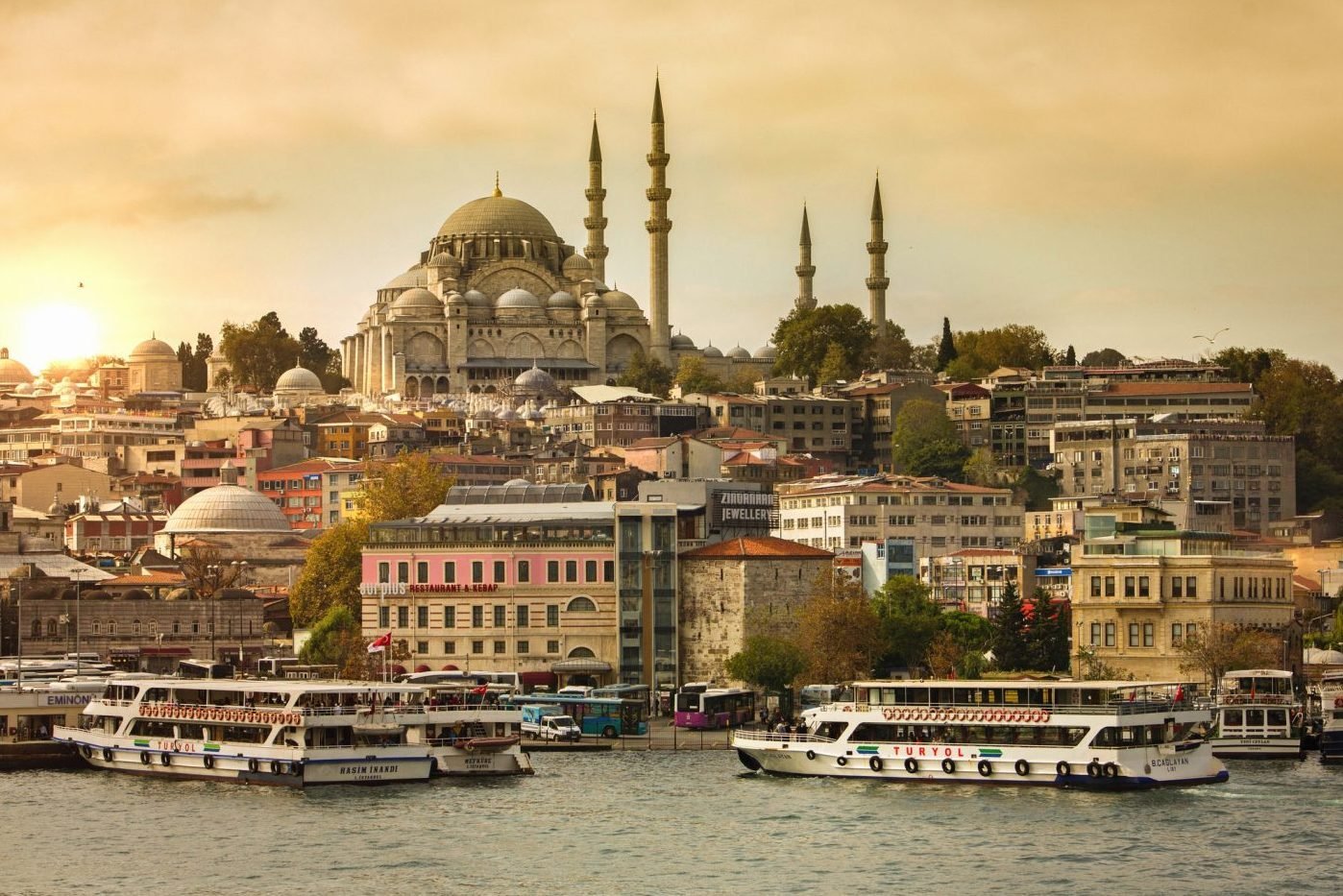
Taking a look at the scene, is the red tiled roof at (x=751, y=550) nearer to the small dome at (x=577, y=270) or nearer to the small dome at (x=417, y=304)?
the small dome at (x=417, y=304)

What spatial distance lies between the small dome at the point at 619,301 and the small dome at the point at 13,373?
43885 millimetres

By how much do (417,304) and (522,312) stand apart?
19.2ft

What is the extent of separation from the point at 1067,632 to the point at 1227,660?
8.39m

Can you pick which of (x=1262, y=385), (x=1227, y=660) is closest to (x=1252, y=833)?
(x=1227, y=660)

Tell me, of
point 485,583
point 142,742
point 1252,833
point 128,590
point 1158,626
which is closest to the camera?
point 1252,833

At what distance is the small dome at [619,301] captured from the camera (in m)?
159

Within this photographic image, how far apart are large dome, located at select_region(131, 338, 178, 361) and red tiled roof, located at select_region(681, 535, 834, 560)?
344 ft

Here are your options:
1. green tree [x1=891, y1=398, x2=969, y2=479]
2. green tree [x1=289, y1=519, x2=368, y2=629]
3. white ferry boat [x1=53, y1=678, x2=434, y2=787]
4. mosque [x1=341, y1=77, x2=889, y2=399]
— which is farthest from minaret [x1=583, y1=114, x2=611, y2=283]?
white ferry boat [x1=53, y1=678, x2=434, y2=787]

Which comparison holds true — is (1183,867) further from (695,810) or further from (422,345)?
(422,345)

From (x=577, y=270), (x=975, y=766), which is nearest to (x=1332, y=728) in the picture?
(x=975, y=766)

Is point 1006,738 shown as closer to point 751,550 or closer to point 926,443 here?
point 751,550

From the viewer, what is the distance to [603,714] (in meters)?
63.2

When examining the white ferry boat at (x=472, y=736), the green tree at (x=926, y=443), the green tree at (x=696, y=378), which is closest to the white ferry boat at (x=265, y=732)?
the white ferry boat at (x=472, y=736)

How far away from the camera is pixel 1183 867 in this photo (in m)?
43.3
